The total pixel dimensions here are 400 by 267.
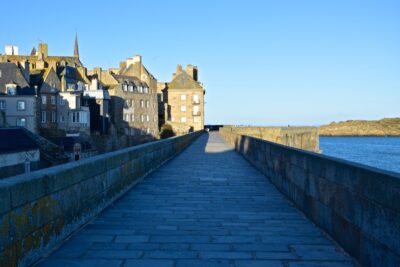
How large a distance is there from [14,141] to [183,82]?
49.6 meters

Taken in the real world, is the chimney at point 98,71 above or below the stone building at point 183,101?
above

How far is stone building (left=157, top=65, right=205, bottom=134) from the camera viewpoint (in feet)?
286

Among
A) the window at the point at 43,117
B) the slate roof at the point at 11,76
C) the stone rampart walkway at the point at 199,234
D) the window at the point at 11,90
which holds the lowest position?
the stone rampart walkway at the point at 199,234

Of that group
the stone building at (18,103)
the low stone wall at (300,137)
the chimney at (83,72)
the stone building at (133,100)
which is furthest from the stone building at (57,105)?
the low stone wall at (300,137)

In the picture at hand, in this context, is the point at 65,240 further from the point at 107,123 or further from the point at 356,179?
the point at 107,123

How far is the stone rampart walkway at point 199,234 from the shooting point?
4.70m

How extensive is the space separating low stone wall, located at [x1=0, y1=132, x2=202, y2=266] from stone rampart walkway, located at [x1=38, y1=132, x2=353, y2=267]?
7.8 inches

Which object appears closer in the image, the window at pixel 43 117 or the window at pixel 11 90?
the window at pixel 11 90

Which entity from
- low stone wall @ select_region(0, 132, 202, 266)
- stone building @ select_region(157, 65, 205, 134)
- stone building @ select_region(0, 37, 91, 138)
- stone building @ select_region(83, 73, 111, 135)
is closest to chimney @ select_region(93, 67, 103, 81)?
stone building @ select_region(83, 73, 111, 135)

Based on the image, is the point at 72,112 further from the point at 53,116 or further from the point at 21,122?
the point at 21,122

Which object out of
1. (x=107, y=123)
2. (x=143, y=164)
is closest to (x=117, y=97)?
(x=107, y=123)

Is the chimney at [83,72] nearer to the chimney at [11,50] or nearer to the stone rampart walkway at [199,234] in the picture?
the chimney at [11,50]

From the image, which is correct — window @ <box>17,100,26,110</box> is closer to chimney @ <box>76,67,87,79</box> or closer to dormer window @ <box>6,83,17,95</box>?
dormer window @ <box>6,83,17,95</box>

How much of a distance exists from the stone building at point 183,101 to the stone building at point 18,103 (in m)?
31.7
